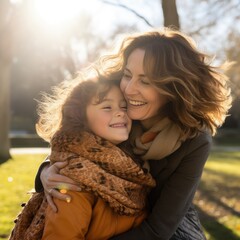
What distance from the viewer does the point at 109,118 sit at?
2.68 m

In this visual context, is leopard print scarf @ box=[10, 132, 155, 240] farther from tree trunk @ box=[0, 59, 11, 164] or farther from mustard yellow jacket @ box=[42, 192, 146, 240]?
tree trunk @ box=[0, 59, 11, 164]

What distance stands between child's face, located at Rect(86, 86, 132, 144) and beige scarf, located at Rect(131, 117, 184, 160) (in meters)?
0.18

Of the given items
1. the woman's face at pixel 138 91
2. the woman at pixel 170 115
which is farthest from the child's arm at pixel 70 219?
the woman's face at pixel 138 91

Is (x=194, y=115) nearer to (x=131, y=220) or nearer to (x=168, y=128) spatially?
(x=168, y=128)

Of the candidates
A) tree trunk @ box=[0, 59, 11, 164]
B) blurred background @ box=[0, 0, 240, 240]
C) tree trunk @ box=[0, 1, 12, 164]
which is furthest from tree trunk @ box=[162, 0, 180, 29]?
A: tree trunk @ box=[0, 59, 11, 164]

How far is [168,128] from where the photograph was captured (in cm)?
288

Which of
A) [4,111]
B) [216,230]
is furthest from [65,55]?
[216,230]

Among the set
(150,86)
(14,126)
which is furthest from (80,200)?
(14,126)

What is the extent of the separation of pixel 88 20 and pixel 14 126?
503 inches

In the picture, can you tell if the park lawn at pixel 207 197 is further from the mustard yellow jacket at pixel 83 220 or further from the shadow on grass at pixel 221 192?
the mustard yellow jacket at pixel 83 220

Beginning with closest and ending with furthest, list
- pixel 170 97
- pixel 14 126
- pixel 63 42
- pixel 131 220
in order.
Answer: pixel 131 220 < pixel 170 97 < pixel 63 42 < pixel 14 126

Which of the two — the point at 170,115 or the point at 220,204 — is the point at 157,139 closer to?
the point at 170,115

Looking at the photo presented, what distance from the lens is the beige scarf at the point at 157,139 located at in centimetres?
277

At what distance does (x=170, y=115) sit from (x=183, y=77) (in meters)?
0.30
